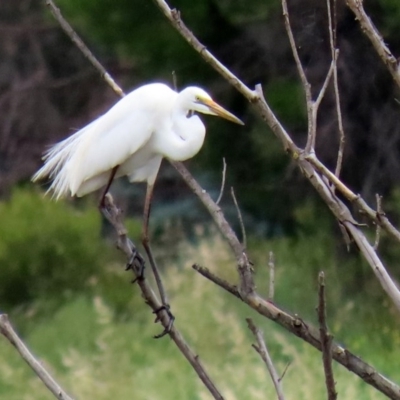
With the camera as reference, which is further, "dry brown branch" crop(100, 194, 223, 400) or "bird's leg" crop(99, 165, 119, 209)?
"bird's leg" crop(99, 165, 119, 209)

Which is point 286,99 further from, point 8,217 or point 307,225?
point 8,217

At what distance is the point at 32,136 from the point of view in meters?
8.52

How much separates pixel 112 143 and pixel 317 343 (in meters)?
1.08

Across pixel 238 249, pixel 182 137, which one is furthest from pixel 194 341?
pixel 238 249

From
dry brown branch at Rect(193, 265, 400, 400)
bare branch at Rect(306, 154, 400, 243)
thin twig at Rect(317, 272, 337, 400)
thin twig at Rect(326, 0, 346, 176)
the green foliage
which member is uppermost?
the green foliage

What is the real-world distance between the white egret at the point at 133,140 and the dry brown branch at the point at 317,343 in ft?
2.51

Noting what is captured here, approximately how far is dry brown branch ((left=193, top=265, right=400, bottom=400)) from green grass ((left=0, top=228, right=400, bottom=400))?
2482 mm

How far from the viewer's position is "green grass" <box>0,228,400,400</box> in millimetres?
4211

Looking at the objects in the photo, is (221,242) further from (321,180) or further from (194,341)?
(321,180)

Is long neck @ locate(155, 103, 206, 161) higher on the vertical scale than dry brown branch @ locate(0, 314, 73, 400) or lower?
higher

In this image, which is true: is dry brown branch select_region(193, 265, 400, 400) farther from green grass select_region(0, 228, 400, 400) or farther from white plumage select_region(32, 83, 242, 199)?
green grass select_region(0, 228, 400, 400)

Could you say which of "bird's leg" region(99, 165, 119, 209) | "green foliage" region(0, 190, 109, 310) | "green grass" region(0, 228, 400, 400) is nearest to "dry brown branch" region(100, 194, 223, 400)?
"bird's leg" region(99, 165, 119, 209)

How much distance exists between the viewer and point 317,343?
3.31 feet

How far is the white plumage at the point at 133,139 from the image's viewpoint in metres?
1.87
